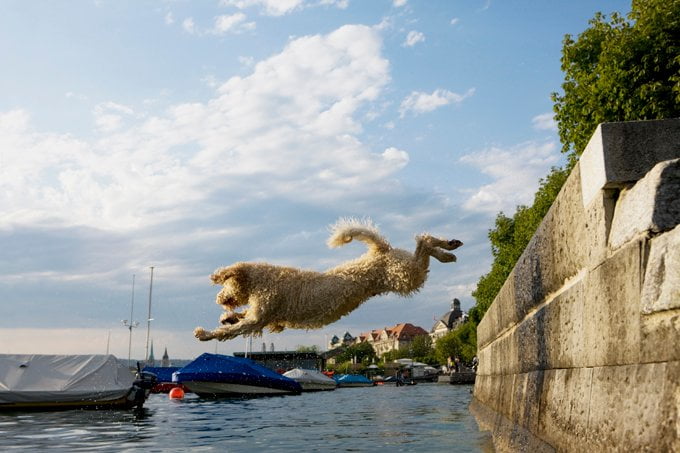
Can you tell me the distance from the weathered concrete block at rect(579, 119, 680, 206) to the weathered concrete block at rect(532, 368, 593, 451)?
4.43 ft

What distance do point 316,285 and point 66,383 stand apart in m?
26.3

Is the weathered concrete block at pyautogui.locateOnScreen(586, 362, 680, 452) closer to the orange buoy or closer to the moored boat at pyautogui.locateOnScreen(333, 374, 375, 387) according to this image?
the orange buoy

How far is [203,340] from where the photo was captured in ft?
15.7

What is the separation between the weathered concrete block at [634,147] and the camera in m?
3.82

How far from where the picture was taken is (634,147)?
3838mm

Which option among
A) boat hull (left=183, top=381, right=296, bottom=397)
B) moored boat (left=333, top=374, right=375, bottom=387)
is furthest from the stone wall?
moored boat (left=333, top=374, right=375, bottom=387)

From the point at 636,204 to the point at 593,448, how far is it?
157 centimetres

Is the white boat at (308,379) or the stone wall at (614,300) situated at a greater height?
the stone wall at (614,300)

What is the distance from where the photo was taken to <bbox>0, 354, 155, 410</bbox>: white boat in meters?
26.7

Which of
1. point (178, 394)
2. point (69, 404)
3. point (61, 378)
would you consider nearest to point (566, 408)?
point (69, 404)

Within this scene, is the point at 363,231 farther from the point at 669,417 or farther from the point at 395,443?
the point at 395,443

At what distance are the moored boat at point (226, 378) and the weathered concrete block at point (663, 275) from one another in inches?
1478

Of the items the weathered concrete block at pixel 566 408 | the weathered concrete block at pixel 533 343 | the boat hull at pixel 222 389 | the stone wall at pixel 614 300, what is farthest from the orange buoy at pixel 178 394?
the weathered concrete block at pixel 566 408

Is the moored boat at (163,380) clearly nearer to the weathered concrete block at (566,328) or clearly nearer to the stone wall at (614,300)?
the weathered concrete block at (566,328)
